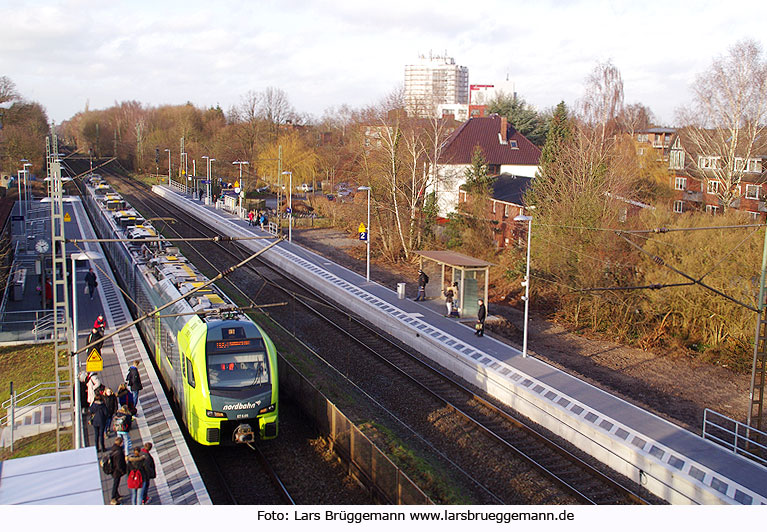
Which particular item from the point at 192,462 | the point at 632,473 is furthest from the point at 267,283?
the point at 632,473

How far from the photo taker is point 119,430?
12422mm

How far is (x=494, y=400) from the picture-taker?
17.7 meters

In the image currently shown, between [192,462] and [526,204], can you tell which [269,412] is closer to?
[192,462]

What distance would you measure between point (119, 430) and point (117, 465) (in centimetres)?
153

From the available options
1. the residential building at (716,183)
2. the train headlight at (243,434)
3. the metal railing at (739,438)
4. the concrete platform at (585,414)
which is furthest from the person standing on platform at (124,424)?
the residential building at (716,183)

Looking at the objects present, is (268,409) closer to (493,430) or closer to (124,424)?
(124,424)

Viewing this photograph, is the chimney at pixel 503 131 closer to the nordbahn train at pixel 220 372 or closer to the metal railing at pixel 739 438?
the metal railing at pixel 739 438

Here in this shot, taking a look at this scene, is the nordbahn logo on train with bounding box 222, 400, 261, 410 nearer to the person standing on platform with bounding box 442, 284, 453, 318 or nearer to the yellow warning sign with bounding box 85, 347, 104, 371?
the yellow warning sign with bounding box 85, 347, 104, 371

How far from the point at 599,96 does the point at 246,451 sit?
106 ft

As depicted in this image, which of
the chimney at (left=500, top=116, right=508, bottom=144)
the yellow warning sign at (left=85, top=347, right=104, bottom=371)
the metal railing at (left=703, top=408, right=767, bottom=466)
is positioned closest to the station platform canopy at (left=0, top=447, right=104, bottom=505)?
the yellow warning sign at (left=85, top=347, right=104, bottom=371)

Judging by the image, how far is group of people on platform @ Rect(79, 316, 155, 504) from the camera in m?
10.7

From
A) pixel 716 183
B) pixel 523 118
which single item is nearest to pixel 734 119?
pixel 716 183

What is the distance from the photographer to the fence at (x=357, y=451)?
1048cm

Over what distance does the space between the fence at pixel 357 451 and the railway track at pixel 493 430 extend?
2.35 m
